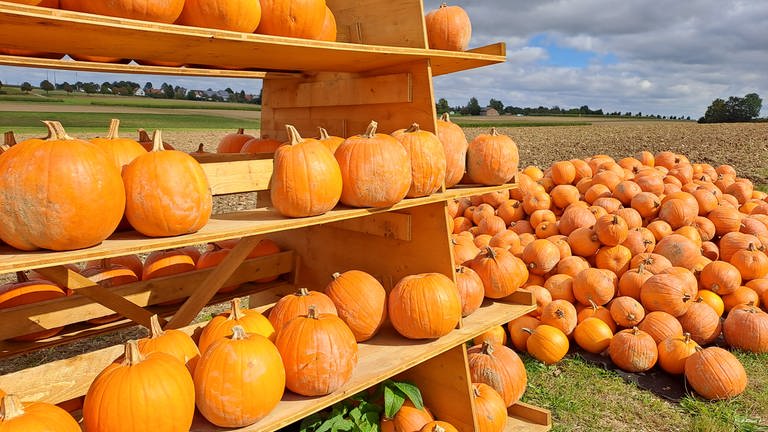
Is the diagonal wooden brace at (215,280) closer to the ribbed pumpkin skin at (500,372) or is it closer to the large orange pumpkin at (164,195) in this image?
the large orange pumpkin at (164,195)

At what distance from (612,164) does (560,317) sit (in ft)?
10.3

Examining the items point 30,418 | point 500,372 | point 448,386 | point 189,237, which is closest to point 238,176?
point 189,237

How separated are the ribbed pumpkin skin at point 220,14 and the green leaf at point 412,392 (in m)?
2.07

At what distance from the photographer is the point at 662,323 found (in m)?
4.45

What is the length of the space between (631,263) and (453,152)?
2847 millimetres

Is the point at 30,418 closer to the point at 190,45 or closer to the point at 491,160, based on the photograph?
the point at 190,45

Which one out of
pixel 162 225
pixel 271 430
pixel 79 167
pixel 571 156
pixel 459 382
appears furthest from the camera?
pixel 571 156

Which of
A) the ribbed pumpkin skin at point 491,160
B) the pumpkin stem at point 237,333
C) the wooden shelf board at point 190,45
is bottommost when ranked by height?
the pumpkin stem at point 237,333

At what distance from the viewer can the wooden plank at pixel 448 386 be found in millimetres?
3215

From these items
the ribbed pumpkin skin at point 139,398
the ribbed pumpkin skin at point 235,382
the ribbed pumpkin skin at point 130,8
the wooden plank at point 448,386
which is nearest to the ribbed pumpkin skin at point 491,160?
the wooden plank at point 448,386

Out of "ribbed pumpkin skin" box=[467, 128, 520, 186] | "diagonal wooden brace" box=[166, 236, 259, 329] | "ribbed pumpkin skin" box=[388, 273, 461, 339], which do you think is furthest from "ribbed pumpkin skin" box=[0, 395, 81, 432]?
"ribbed pumpkin skin" box=[467, 128, 520, 186]

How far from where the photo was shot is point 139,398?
1.94 m

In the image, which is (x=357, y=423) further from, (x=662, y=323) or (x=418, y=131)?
(x=662, y=323)

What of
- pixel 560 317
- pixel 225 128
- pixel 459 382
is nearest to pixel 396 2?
pixel 459 382
